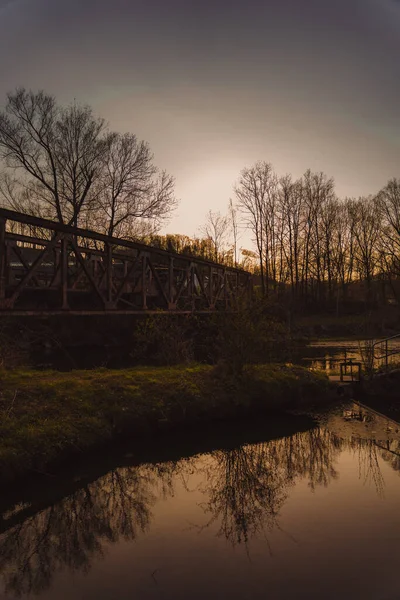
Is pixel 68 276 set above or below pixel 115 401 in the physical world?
above

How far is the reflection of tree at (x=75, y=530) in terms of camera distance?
581cm

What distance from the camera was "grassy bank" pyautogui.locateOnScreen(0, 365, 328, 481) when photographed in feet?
27.5

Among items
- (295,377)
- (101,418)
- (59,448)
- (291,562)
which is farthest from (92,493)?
(295,377)

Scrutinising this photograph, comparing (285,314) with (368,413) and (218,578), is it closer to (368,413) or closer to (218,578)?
(368,413)

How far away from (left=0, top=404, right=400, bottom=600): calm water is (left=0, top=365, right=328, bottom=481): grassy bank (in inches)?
28.3

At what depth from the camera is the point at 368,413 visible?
13.0 meters

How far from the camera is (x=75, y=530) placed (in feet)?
22.3

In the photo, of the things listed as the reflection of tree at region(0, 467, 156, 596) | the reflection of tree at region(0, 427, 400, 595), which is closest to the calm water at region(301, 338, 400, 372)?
the reflection of tree at region(0, 427, 400, 595)

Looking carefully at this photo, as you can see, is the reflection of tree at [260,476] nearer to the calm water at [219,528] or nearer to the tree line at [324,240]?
the calm water at [219,528]

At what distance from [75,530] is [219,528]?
2214mm

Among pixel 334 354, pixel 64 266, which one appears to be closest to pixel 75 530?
pixel 64 266

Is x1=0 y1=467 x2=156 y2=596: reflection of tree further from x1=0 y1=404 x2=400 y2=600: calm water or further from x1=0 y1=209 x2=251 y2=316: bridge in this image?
x1=0 y1=209 x2=251 y2=316: bridge

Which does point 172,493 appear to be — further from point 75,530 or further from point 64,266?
point 64,266

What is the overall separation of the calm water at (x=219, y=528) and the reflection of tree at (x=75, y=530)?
2cm
